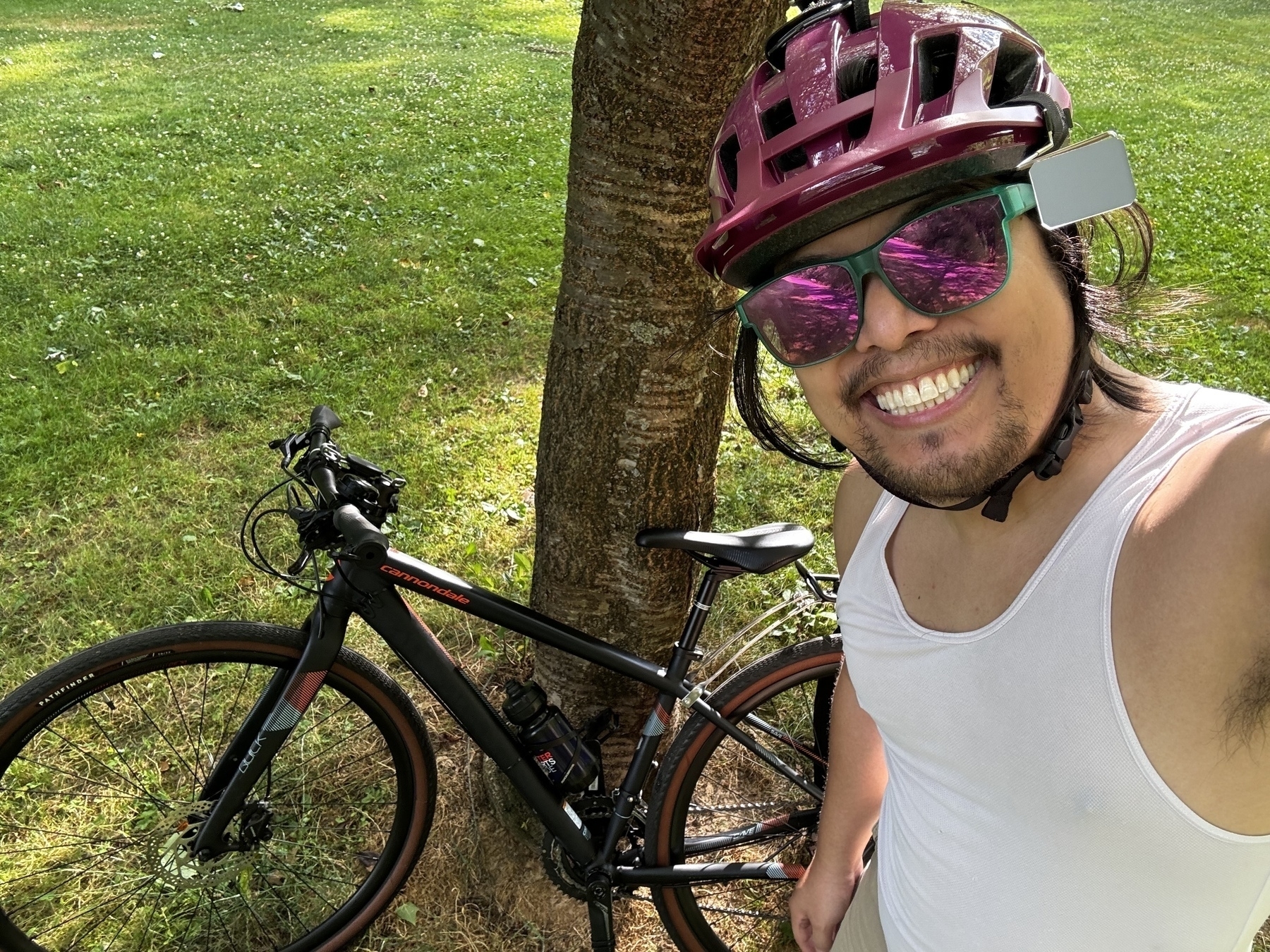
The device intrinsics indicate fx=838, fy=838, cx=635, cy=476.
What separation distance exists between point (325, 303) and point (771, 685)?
455cm

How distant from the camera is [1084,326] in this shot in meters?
1.25

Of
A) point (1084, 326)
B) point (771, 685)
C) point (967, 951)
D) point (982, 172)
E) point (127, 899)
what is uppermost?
point (982, 172)

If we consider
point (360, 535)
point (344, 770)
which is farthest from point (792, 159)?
point (344, 770)

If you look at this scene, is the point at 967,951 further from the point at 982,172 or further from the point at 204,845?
the point at 204,845

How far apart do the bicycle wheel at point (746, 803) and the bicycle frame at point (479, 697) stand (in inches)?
2.5

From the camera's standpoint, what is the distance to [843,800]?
182 centimetres

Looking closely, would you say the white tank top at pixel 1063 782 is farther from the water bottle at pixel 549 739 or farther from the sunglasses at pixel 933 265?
the water bottle at pixel 549 739

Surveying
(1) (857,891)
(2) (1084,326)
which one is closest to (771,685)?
(1) (857,891)

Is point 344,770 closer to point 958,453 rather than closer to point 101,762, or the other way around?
point 101,762

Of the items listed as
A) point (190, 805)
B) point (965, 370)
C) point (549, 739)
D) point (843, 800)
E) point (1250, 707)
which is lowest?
point (190, 805)

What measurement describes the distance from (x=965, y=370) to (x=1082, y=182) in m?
0.29

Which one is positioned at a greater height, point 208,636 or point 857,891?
point 208,636

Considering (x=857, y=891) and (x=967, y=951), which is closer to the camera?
(x=967, y=951)

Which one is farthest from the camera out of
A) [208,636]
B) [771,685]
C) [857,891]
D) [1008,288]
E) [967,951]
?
[771,685]
